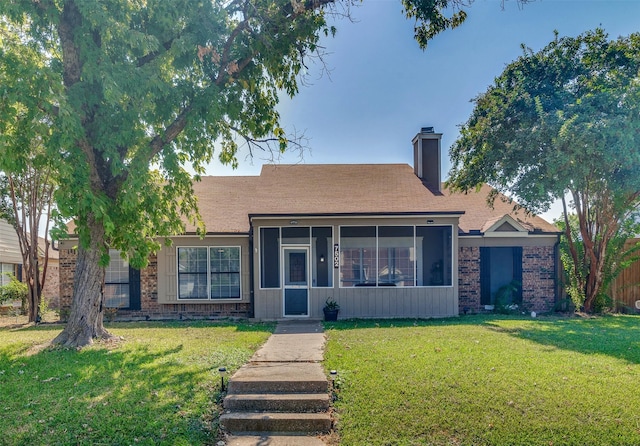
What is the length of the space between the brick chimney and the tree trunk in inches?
449

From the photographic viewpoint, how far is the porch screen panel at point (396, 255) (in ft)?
40.5

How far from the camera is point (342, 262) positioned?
12.3 meters

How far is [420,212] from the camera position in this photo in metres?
11.2

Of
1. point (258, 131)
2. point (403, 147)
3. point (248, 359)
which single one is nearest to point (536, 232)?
point (403, 147)

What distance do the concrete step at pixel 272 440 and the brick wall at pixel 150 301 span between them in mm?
8074

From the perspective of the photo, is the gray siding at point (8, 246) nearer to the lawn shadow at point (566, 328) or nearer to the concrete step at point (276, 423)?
the lawn shadow at point (566, 328)

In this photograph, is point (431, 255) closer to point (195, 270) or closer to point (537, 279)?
point (537, 279)

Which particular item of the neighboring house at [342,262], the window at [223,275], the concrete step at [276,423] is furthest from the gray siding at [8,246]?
the concrete step at [276,423]

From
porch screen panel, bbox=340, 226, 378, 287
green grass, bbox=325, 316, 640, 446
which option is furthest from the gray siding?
green grass, bbox=325, 316, 640, 446

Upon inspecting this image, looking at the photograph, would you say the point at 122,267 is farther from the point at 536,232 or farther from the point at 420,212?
the point at 536,232

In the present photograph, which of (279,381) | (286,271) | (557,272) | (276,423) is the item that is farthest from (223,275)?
(557,272)

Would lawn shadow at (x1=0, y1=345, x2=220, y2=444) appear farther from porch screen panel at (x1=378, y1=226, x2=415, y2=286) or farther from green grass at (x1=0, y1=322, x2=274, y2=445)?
porch screen panel at (x1=378, y1=226, x2=415, y2=286)

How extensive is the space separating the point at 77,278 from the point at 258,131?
4.87 meters

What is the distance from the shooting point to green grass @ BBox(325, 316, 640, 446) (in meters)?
4.20
